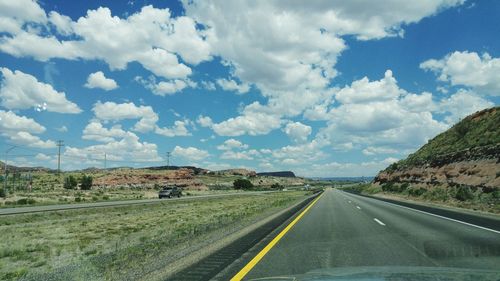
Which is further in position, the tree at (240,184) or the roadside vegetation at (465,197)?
the tree at (240,184)

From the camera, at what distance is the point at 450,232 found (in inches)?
607

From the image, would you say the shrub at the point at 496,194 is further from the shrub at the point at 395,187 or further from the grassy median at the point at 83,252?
the shrub at the point at 395,187

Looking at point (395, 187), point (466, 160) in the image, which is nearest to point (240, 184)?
point (395, 187)

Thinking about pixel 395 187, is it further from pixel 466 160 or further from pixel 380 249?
pixel 380 249

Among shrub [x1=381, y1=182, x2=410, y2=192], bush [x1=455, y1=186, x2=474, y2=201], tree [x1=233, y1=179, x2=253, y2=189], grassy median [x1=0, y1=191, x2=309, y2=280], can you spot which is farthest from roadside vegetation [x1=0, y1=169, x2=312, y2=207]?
bush [x1=455, y1=186, x2=474, y2=201]

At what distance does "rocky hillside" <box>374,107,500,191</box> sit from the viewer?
4228cm

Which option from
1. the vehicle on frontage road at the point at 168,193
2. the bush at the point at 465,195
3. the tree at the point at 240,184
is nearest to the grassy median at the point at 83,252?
the bush at the point at 465,195

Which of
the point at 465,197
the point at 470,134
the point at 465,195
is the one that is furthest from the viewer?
the point at 470,134

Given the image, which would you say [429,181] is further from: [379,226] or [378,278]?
[378,278]

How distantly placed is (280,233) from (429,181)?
46471mm

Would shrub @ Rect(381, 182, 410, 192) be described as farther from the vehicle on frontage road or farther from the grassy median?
the grassy median

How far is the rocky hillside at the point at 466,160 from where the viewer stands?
42281 millimetres

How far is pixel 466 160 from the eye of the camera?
49.9m

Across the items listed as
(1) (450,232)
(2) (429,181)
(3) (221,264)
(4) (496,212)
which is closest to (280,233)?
(1) (450,232)
